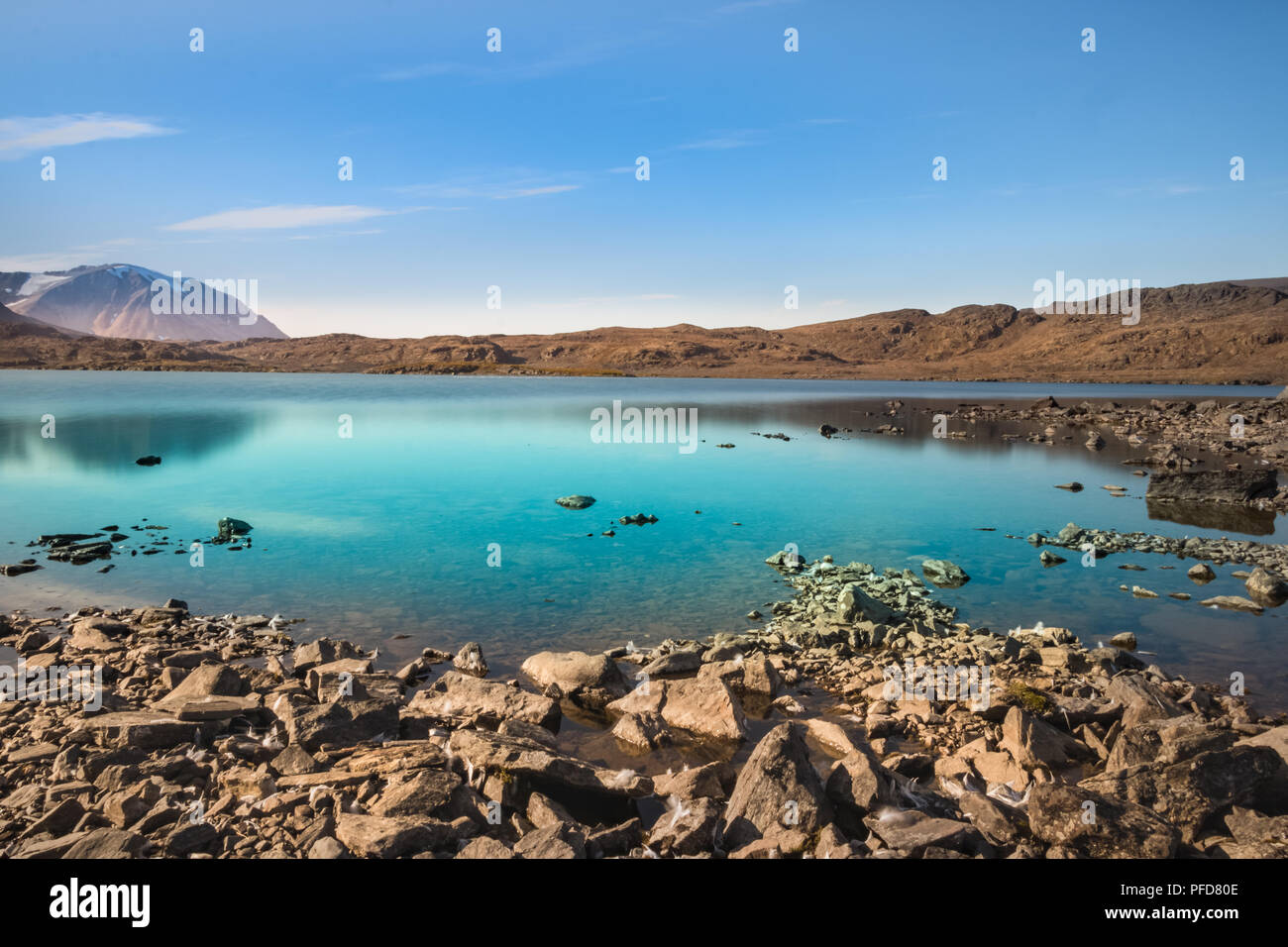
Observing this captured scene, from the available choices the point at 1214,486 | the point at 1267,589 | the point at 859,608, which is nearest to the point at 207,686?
the point at 859,608

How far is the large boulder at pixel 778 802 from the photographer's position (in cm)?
743

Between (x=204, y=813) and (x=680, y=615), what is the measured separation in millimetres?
9650

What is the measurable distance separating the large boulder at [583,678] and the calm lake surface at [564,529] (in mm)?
1214

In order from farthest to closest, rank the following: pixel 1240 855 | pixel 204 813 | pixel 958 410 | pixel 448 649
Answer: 1. pixel 958 410
2. pixel 448 649
3. pixel 204 813
4. pixel 1240 855

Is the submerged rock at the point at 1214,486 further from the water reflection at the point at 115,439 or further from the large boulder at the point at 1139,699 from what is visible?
the water reflection at the point at 115,439

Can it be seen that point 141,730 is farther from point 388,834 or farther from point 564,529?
point 564,529

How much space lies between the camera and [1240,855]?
7035mm

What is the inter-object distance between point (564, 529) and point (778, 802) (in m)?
16.9

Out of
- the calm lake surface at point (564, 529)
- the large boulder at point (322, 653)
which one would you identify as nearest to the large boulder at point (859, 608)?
the calm lake surface at point (564, 529)

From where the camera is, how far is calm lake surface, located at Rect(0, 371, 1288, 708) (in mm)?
15070

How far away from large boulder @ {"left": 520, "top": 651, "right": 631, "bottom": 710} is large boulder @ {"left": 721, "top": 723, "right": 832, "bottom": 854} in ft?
12.1
